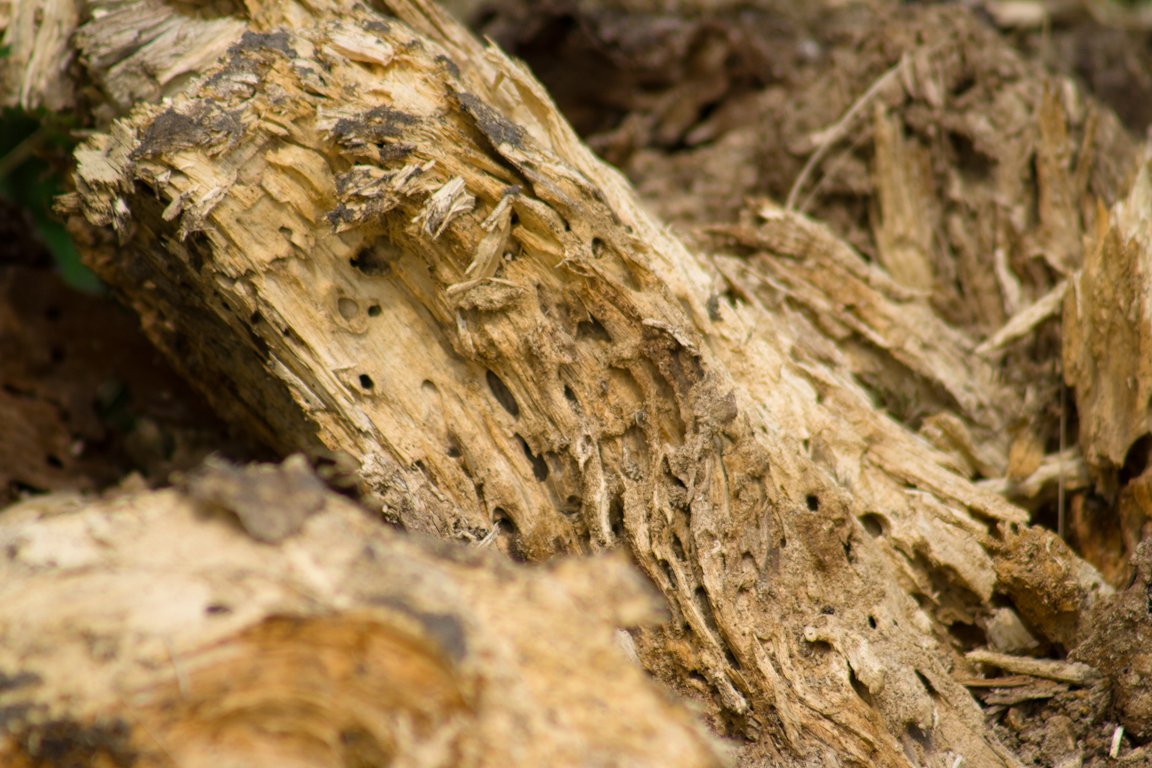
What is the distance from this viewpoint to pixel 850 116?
3.43 m

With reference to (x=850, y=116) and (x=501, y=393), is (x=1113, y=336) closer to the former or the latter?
(x=850, y=116)

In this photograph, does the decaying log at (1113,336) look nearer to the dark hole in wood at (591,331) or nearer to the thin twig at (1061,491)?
the thin twig at (1061,491)

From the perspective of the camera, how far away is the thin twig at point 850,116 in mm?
3385

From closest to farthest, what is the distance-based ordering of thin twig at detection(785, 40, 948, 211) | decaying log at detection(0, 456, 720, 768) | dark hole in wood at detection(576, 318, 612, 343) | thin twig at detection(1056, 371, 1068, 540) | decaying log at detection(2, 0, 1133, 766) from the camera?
decaying log at detection(0, 456, 720, 768)
decaying log at detection(2, 0, 1133, 766)
dark hole in wood at detection(576, 318, 612, 343)
thin twig at detection(1056, 371, 1068, 540)
thin twig at detection(785, 40, 948, 211)

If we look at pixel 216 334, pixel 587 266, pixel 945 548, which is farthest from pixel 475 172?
pixel 945 548

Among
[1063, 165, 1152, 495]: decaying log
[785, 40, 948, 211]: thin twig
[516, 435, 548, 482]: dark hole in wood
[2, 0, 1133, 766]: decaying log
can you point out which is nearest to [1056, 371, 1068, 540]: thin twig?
[1063, 165, 1152, 495]: decaying log

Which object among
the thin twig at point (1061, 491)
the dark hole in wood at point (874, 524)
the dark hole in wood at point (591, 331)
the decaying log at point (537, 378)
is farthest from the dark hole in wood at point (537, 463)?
the thin twig at point (1061, 491)

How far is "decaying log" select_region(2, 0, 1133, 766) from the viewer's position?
2.07 meters

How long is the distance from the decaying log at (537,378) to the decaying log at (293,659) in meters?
0.70

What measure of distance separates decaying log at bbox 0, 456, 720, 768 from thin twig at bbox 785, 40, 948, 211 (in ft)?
8.53

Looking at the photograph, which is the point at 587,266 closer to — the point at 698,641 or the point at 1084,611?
the point at 698,641

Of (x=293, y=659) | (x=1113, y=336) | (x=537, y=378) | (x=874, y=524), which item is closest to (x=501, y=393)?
(x=537, y=378)

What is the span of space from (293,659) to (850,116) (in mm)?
3298

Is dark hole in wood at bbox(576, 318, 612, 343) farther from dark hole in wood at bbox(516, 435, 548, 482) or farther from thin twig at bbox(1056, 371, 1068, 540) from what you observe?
thin twig at bbox(1056, 371, 1068, 540)
